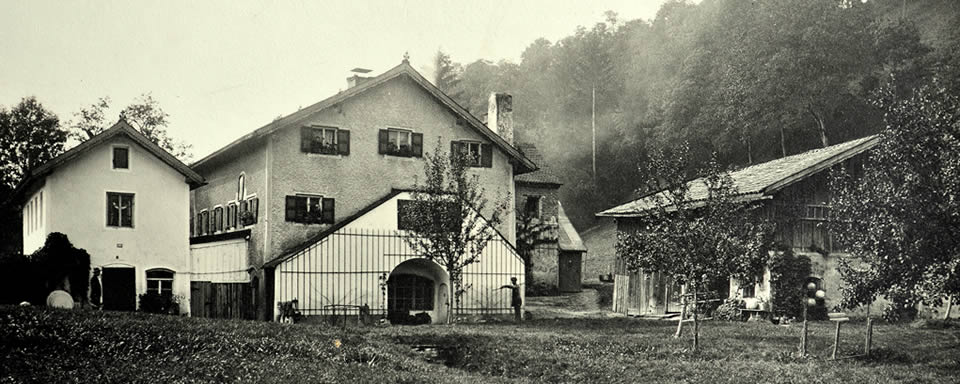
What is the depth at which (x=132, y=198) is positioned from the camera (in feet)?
105

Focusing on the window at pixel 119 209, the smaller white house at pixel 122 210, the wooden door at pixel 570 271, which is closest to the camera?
the smaller white house at pixel 122 210

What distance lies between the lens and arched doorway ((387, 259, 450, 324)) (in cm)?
3209

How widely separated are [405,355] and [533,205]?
3055 cm

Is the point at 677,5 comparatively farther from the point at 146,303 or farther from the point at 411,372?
the point at 411,372

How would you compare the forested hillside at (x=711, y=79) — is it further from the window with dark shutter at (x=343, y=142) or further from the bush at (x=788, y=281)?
the window with dark shutter at (x=343, y=142)

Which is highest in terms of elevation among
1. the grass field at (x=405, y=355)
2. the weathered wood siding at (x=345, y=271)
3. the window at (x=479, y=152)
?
the window at (x=479, y=152)

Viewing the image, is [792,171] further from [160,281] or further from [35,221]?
[35,221]

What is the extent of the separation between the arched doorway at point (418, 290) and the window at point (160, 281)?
7.77 metres

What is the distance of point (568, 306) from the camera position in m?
42.8

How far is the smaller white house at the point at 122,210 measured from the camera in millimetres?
30969

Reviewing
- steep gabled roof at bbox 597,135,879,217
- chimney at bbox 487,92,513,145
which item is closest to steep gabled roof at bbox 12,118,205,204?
chimney at bbox 487,92,513,145

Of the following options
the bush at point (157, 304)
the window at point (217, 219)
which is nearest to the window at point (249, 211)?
the bush at point (157, 304)

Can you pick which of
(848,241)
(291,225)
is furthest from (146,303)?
(848,241)

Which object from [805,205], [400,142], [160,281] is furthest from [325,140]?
[805,205]
